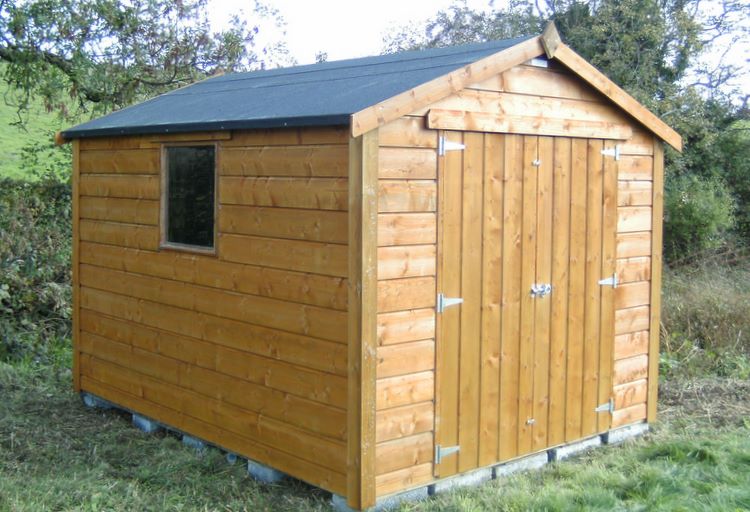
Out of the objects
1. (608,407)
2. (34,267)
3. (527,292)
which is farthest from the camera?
(34,267)

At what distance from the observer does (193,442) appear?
6.71 m

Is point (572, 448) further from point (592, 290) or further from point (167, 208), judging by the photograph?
point (167, 208)

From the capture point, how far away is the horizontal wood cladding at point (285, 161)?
17.5ft

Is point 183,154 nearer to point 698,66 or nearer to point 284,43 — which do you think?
point 284,43

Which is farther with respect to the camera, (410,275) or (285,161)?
(285,161)

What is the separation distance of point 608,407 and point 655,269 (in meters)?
1.10

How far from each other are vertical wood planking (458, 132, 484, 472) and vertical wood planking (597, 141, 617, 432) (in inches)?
49.8

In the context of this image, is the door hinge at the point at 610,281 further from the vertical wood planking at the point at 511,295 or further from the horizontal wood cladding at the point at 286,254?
the horizontal wood cladding at the point at 286,254

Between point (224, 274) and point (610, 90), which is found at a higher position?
point (610, 90)

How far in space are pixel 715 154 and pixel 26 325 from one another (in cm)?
1185

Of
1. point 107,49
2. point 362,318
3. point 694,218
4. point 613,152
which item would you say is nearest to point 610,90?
point 613,152

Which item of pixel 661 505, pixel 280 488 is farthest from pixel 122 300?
pixel 661 505

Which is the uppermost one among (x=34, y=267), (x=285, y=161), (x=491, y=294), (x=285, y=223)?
(x=285, y=161)

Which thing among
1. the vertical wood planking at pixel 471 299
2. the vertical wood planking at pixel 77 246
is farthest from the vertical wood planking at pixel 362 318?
the vertical wood planking at pixel 77 246
